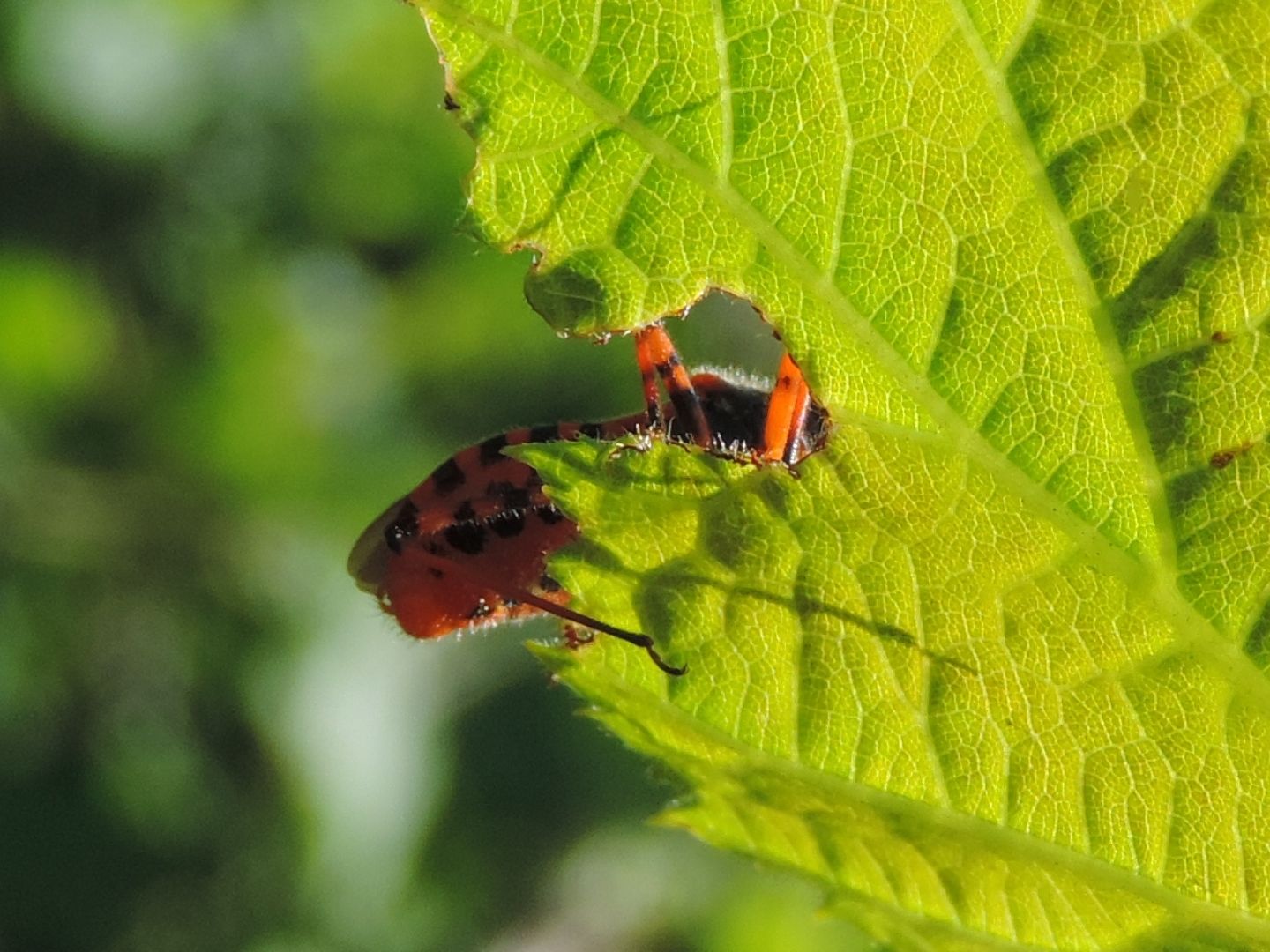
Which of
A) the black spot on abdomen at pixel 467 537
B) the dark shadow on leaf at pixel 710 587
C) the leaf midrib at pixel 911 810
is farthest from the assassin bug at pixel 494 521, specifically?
the dark shadow on leaf at pixel 710 587

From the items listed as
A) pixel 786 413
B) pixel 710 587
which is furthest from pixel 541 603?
pixel 710 587

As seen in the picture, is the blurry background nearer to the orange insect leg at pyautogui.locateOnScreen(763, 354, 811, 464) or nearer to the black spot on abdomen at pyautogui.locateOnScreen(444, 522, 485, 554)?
the black spot on abdomen at pyautogui.locateOnScreen(444, 522, 485, 554)

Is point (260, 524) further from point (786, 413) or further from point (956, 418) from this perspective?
point (956, 418)

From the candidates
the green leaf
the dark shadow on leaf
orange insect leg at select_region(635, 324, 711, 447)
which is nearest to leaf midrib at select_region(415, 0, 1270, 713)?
the green leaf

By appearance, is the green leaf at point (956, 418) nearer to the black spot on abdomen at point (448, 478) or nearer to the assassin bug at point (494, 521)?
the assassin bug at point (494, 521)

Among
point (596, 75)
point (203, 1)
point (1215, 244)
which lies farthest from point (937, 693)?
point (203, 1)

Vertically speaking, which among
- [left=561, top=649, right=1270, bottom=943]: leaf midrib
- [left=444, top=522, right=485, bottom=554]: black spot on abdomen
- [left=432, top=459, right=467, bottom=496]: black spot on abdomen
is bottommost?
[left=561, top=649, right=1270, bottom=943]: leaf midrib
